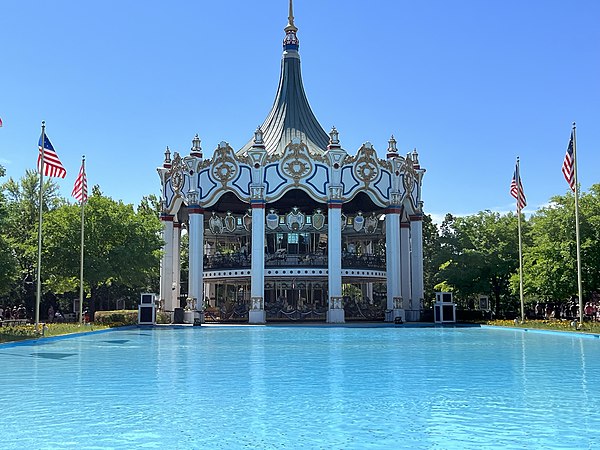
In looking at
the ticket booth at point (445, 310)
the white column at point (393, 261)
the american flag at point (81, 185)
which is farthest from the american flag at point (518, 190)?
the american flag at point (81, 185)

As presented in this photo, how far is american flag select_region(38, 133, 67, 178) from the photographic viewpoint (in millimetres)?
33219

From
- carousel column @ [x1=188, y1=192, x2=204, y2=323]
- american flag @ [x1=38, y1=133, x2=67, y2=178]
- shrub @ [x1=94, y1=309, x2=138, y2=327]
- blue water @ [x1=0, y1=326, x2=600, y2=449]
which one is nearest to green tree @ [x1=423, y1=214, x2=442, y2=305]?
carousel column @ [x1=188, y1=192, x2=204, y2=323]

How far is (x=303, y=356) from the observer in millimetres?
22875

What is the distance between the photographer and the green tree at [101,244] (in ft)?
152

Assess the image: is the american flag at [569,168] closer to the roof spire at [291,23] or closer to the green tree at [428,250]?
the roof spire at [291,23]

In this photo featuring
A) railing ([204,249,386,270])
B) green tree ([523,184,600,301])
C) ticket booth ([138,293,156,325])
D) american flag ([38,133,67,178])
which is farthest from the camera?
railing ([204,249,386,270])

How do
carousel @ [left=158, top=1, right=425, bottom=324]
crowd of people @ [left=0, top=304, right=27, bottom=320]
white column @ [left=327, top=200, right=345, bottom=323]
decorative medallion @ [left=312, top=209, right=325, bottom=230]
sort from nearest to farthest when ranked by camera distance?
1. white column @ [left=327, top=200, right=345, bottom=323]
2. carousel @ [left=158, top=1, right=425, bottom=324]
3. decorative medallion @ [left=312, top=209, right=325, bottom=230]
4. crowd of people @ [left=0, top=304, right=27, bottom=320]

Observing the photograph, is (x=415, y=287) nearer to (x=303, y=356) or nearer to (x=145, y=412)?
(x=303, y=356)

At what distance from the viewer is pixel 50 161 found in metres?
33.4

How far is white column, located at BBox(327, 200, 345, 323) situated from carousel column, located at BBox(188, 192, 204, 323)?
31.0 feet

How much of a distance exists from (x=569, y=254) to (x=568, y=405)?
3184cm

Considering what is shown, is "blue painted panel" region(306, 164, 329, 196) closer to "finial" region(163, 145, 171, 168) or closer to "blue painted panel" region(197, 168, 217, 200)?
"blue painted panel" region(197, 168, 217, 200)

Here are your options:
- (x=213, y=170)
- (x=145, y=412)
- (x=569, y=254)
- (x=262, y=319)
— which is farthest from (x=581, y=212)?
(x=145, y=412)

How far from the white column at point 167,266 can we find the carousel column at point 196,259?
449 cm
